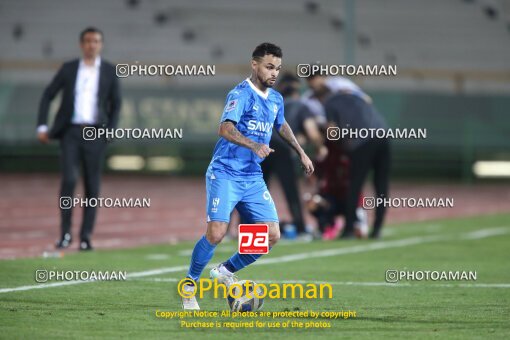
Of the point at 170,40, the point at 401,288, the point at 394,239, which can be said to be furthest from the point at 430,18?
the point at 401,288

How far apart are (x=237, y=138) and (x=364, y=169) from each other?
7884 mm

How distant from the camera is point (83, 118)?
543 inches

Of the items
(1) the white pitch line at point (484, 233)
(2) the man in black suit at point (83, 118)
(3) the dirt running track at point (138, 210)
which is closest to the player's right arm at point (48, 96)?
(2) the man in black suit at point (83, 118)

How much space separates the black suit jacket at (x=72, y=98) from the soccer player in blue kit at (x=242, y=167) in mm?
5391

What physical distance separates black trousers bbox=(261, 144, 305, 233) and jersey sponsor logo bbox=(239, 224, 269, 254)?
7189mm

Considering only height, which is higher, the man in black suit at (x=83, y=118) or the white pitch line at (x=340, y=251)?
the man in black suit at (x=83, y=118)

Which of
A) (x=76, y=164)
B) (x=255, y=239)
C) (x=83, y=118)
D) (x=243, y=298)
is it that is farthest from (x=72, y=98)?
(x=243, y=298)

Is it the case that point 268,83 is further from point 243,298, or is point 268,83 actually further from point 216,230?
point 243,298

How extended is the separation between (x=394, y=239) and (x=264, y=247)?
791cm

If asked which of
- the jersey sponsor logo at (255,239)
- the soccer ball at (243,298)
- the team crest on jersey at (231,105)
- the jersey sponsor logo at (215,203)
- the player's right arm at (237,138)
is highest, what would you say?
the team crest on jersey at (231,105)

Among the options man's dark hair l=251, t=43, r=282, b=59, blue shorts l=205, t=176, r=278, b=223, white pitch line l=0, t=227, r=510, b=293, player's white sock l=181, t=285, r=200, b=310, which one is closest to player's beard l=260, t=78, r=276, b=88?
man's dark hair l=251, t=43, r=282, b=59

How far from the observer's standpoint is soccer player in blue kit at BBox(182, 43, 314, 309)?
8531mm

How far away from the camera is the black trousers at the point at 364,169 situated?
52.6 feet

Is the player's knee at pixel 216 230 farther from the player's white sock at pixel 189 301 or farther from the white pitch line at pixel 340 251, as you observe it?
the white pitch line at pixel 340 251
